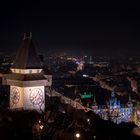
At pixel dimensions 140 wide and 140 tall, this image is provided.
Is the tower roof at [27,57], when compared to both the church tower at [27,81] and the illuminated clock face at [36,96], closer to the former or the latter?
the church tower at [27,81]

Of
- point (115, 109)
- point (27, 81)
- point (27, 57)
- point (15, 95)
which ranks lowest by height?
point (115, 109)

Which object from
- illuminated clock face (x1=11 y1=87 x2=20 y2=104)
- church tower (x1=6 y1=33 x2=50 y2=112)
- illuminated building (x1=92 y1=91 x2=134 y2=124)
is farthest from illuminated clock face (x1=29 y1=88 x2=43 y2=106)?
illuminated building (x1=92 y1=91 x2=134 y2=124)

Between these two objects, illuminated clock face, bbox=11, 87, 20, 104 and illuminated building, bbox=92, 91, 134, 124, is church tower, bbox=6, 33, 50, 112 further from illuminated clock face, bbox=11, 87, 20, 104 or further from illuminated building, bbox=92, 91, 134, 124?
illuminated building, bbox=92, 91, 134, 124

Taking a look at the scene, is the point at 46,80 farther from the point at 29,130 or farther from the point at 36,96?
the point at 29,130

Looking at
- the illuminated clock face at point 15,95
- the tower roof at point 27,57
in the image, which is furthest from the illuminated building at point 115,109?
the illuminated clock face at point 15,95

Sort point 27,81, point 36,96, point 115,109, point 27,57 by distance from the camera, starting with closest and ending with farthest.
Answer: point 27,81 → point 36,96 → point 27,57 → point 115,109

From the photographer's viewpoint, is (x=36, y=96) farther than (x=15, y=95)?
No

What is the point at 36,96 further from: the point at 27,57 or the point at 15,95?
the point at 27,57

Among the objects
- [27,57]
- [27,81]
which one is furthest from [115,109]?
[27,81]
